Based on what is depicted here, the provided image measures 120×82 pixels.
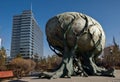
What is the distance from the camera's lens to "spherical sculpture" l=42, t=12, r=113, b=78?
44.5 feet

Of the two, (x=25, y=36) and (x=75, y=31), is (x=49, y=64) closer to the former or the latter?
(x=75, y=31)

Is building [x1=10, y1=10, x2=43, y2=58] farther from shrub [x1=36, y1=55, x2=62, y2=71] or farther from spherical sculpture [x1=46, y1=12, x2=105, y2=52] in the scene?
spherical sculpture [x1=46, y1=12, x2=105, y2=52]

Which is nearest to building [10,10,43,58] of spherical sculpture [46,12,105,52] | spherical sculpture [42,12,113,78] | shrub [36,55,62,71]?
shrub [36,55,62,71]

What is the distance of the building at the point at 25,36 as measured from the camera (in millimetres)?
109631

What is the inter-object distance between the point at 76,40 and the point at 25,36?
10408 cm

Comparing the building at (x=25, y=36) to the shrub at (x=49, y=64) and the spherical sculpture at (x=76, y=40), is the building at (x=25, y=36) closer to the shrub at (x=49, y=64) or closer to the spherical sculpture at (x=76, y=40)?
the shrub at (x=49, y=64)

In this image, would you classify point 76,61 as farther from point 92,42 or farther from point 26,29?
point 26,29

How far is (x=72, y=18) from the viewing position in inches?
546

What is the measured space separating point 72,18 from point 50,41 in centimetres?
223

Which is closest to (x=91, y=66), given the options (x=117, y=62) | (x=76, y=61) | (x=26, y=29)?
(x=76, y=61)

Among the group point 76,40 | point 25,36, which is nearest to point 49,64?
point 76,40

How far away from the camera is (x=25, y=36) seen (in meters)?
116

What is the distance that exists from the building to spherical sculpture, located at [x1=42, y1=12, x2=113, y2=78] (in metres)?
90.6

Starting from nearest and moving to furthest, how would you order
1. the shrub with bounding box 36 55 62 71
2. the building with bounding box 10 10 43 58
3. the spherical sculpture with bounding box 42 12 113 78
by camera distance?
the spherical sculpture with bounding box 42 12 113 78, the shrub with bounding box 36 55 62 71, the building with bounding box 10 10 43 58
